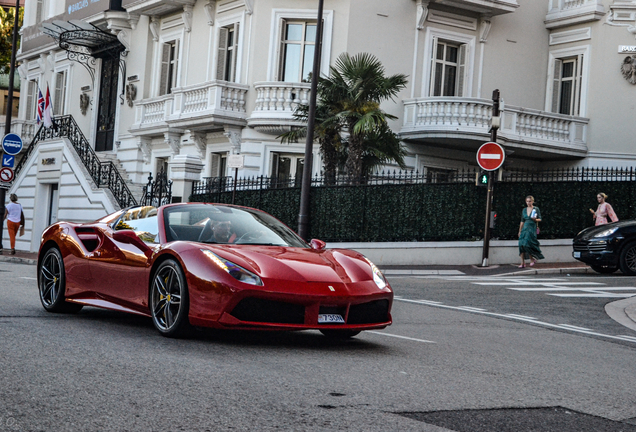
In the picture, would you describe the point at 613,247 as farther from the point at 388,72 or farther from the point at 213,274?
the point at 213,274

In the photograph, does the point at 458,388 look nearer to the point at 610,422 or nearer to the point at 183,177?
the point at 610,422

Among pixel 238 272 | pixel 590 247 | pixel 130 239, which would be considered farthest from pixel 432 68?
pixel 238 272

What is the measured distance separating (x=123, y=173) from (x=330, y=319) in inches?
1057

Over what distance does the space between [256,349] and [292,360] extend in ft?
1.94

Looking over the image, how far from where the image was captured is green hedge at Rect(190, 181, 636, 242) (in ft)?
76.8

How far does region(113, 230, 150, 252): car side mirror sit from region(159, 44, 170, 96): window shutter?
2447 cm

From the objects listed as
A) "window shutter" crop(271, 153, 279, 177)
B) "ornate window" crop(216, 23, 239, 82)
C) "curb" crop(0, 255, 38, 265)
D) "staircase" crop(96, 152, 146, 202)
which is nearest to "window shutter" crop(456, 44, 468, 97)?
"window shutter" crop(271, 153, 279, 177)

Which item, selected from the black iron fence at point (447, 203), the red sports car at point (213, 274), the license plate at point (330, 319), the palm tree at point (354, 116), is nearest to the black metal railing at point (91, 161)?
the black iron fence at point (447, 203)

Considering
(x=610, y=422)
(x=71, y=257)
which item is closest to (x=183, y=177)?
(x=71, y=257)

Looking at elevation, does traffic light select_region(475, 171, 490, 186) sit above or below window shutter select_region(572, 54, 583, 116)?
below

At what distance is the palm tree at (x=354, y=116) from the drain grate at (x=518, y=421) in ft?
57.1

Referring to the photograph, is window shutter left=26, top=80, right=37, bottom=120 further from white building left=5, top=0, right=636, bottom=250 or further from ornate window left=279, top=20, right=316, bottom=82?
ornate window left=279, top=20, right=316, bottom=82

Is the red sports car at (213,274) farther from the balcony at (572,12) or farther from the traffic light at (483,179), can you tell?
the balcony at (572,12)

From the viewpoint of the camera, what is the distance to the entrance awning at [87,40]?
111 feet
